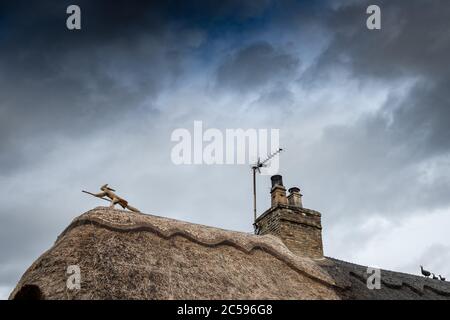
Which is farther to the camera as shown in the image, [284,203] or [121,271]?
[284,203]

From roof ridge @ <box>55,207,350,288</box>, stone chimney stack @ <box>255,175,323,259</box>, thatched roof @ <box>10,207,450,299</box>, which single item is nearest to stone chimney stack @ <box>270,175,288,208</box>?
stone chimney stack @ <box>255,175,323,259</box>

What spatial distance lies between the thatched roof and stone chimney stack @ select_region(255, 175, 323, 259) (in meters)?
1.34

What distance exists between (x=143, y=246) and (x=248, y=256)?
1954 millimetres

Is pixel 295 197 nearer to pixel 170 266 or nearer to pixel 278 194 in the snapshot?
pixel 278 194

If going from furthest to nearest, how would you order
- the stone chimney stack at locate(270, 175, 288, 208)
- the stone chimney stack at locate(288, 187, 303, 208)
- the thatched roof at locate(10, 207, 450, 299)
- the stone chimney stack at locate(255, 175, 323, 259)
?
1. the stone chimney stack at locate(288, 187, 303, 208)
2. the stone chimney stack at locate(270, 175, 288, 208)
3. the stone chimney stack at locate(255, 175, 323, 259)
4. the thatched roof at locate(10, 207, 450, 299)

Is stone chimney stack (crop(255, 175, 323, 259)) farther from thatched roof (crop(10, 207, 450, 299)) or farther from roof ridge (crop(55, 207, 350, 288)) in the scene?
roof ridge (crop(55, 207, 350, 288))

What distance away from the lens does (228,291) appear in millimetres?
6547

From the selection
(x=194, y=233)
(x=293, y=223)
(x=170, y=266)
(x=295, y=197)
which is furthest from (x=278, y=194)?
(x=170, y=266)

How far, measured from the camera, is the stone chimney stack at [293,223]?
1045 cm

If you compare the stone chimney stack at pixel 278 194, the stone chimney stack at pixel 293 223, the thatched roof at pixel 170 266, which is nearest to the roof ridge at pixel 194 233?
the thatched roof at pixel 170 266

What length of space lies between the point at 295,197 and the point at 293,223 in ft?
2.65

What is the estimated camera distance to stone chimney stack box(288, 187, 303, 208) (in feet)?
36.9
